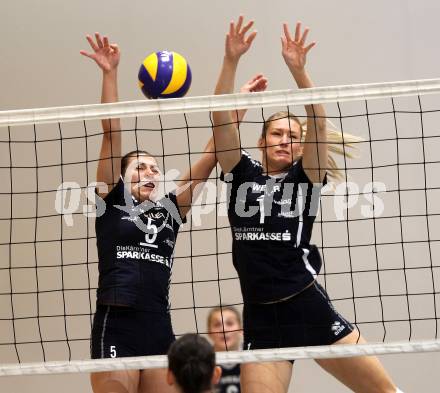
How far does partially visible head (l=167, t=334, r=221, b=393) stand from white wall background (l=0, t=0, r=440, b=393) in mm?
4381

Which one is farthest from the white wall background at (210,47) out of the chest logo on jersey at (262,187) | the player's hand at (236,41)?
the chest logo on jersey at (262,187)

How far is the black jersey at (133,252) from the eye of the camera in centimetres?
436

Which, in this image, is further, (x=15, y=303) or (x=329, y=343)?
(x=15, y=303)

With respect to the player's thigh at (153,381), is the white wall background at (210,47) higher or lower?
higher

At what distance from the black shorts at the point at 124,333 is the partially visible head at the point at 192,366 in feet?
4.32

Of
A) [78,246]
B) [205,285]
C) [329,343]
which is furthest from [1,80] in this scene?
[329,343]

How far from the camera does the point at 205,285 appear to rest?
7.25 m

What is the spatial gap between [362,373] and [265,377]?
0.50 m

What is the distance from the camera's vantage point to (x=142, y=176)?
4660 mm

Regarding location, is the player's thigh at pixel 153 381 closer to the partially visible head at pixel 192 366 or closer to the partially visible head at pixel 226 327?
the partially visible head at pixel 192 366

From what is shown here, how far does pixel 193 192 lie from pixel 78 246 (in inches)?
108

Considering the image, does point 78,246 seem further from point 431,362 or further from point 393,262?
point 431,362

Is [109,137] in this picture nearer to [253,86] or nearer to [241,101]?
[241,101]

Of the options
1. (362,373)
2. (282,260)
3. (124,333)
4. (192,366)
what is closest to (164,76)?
(282,260)
